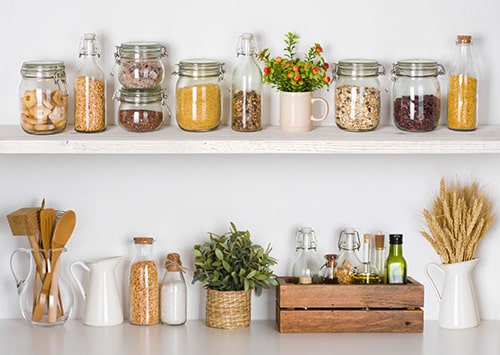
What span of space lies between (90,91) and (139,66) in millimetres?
125

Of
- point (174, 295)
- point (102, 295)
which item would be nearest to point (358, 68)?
point (174, 295)

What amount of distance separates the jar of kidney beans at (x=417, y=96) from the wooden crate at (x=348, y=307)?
0.38 meters

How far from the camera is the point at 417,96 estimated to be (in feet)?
7.30

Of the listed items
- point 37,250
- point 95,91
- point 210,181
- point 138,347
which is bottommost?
point 138,347

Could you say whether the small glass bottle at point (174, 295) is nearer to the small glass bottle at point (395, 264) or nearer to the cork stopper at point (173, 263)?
the cork stopper at point (173, 263)

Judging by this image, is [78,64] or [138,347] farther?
[78,64]

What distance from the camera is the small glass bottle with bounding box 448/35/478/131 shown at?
223 cm

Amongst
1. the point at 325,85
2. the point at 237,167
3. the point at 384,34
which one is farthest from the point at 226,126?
the point at 384,34

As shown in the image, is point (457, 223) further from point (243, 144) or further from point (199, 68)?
point (199, 68)

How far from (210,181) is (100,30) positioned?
0.45 meters

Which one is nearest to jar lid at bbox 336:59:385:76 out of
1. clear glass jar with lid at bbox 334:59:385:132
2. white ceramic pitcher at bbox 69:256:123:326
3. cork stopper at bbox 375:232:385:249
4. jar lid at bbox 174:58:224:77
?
clear glass jar with lid at bbox 334:59:385:132

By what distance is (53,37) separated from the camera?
231 centimetres

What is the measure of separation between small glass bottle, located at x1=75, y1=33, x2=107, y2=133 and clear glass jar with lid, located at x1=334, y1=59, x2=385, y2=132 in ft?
1.80

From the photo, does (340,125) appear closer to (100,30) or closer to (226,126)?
(226,126)
